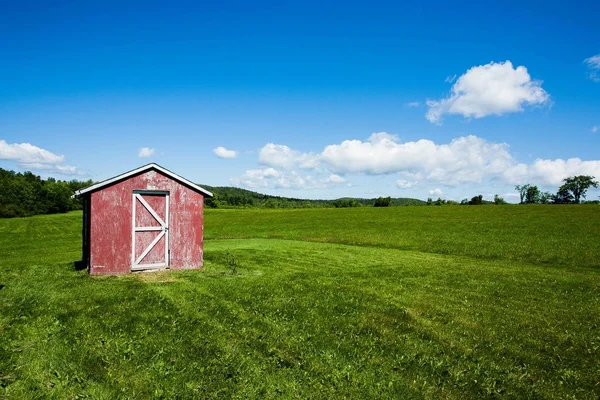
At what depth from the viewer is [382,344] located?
9445 mm

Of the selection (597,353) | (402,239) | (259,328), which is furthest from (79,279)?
(402,239)

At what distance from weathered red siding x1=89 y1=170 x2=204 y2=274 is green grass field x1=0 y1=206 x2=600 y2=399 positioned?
1239mm

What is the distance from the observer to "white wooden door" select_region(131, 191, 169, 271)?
61.1 feet

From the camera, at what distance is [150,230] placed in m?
18.9

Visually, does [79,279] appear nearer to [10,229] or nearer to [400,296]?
[400,296]

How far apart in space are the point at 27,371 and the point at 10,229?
67375mm

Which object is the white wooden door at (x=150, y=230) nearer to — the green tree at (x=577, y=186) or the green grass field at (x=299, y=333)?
the green grass field at (x=299, y=333)

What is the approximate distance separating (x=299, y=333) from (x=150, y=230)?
12.0 meters

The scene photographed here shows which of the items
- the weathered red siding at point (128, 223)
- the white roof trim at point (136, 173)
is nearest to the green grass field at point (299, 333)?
the weathered red siding at point (128, 223)

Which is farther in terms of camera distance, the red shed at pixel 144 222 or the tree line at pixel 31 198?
the tree line at pixel 31 198

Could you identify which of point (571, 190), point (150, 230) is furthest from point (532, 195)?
point (150, 230)

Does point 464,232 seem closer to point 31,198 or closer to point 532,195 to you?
point 31,198

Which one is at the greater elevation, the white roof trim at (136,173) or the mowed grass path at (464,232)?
the white roof trim at (136,173)

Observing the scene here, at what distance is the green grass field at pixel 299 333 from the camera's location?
7.44 metres
